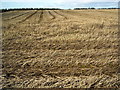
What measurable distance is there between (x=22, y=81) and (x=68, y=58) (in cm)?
217

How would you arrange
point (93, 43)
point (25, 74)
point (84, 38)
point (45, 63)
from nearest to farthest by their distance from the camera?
1. point (25, 74)
2. point (45, 63)
3. point (93, 43)
4. point (84, 38)

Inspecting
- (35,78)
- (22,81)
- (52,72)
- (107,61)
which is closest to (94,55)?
(107,61)

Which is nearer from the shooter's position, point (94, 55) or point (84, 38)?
point (94, 55)

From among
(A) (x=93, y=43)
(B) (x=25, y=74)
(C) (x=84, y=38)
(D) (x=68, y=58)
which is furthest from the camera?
(C) (x=84, y=38)

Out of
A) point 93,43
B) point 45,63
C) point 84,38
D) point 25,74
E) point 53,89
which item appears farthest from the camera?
point 84,38

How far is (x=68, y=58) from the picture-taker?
Result: 18.8ft

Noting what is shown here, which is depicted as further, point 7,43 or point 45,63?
point 7,43

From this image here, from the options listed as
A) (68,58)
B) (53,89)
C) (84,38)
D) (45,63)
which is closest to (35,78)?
(53,89)

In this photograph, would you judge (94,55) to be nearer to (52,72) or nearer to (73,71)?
(73,71)

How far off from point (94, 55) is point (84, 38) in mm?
2558

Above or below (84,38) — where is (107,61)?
below

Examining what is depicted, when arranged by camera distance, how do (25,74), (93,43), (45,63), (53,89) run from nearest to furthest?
(53,89) < (25,74) < (45,63) < (93,43)

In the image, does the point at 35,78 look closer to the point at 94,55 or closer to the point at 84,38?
the point at 94,55

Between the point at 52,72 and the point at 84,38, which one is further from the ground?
the point at 84,38
